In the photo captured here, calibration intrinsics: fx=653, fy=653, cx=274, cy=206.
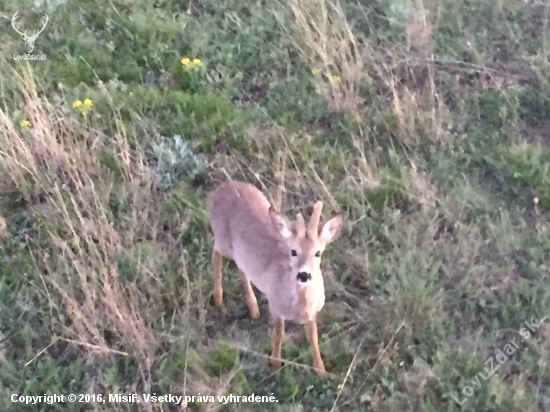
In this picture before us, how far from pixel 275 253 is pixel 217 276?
61cm

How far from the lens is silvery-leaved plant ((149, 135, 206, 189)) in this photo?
14.2ft

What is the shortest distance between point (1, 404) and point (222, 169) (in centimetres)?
196

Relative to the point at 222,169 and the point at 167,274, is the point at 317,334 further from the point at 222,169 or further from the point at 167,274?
the point at 222,169

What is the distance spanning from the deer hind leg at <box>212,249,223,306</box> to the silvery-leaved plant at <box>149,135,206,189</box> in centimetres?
83

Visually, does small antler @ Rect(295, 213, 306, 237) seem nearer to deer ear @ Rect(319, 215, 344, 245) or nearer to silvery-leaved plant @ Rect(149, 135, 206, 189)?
deer ear @ Rect(319, 215, 344, 245)

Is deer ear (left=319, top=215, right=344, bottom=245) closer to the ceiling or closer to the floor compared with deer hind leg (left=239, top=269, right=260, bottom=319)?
closer to the ceiling

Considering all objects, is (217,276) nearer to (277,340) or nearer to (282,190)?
(277,340)

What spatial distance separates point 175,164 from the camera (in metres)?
4.34

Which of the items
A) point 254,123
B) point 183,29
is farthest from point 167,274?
point 183,29

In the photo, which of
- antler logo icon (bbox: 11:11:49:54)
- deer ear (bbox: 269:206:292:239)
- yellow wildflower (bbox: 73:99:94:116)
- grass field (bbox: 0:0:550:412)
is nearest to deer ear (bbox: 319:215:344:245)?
deer ear (bbox: 269:206:292:239)

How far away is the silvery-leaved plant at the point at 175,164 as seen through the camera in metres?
4.32

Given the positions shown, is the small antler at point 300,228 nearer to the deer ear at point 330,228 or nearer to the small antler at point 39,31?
the deer ear at point 330,228

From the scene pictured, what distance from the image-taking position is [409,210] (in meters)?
4.16

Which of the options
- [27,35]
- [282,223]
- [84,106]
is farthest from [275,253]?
→ [27,35]
